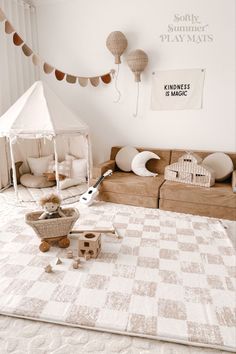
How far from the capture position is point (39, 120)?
294 centimetres

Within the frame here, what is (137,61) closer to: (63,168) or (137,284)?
(63,168)

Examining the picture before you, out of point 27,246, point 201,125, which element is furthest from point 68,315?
point 201,125

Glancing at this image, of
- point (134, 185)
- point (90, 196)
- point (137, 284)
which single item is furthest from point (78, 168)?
point (137, 284)

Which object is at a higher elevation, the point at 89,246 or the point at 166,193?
the point at 166,193

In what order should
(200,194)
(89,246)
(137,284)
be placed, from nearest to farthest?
(137,284) → (89,246) → (200,194)

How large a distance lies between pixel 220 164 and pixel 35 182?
2.20 m

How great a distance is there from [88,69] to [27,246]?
2.55 m

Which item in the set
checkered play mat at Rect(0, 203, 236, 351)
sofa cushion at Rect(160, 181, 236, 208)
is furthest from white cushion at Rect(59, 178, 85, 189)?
sofa cushion at Rect(160, 181, 236, 208)

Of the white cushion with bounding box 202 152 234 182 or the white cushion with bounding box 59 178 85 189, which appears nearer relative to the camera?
the white cushion with bounding box 202 152 234 182

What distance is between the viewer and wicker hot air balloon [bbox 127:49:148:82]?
319 centimetres

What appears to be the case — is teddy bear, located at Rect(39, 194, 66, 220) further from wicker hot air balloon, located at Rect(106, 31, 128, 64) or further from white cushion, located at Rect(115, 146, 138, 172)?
wicker hot air balloon, located at Rect(106, 31, 128, 64)

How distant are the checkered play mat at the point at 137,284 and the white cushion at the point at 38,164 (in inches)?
50.9

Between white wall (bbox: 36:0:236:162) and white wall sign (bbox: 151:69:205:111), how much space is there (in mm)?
69

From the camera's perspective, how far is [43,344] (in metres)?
1.22
